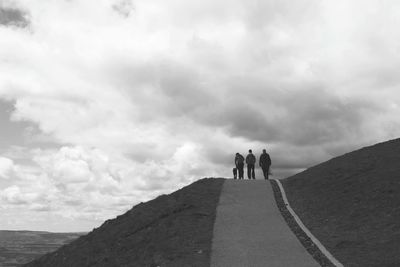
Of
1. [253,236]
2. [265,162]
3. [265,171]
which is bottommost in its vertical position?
[253,236]

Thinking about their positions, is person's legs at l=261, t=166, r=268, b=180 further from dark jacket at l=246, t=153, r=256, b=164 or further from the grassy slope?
the grassy slope

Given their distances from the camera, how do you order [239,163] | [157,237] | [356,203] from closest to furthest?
[157,237]
[356,203]
[239,163]

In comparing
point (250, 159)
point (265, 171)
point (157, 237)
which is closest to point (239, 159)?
point (250, 159)

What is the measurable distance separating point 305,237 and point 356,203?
17.6ft

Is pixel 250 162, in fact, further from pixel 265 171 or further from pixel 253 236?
pixel 253 236

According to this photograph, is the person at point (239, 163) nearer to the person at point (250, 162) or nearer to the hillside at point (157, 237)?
the person at point (250, 162)

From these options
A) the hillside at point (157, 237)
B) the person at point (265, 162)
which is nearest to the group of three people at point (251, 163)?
the person at point (265, 162)

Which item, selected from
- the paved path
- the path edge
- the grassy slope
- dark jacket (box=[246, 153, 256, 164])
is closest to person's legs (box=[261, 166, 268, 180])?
dark jacket (box=[246, 153, 256, 164])

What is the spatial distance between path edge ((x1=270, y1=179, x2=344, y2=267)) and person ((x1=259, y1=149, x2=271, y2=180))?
7.07 m

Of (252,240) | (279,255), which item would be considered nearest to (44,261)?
(252,240)

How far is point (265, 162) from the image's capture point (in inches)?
1232

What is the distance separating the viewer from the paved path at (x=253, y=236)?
487 inches

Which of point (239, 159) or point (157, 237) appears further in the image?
point (239, 159)

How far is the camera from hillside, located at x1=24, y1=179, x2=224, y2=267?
14.2 meters
